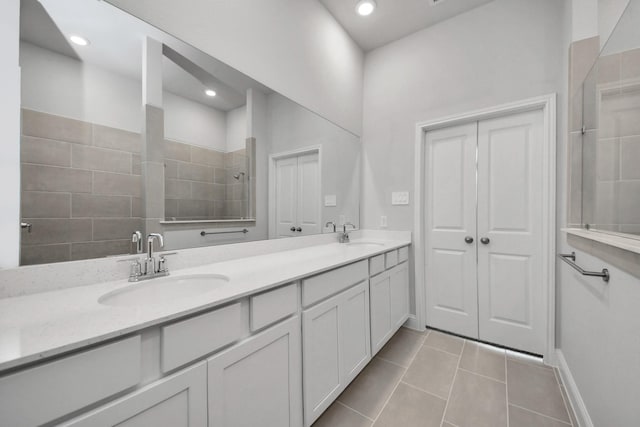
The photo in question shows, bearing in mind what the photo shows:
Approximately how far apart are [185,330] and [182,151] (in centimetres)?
93

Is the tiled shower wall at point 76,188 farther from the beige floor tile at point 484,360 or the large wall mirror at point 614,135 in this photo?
the beige floor tile at point 484,360

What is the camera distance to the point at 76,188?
945 millimetres

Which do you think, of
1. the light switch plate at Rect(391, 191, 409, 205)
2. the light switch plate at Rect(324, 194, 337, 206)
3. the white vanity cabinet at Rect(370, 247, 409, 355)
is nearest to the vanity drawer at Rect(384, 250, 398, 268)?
the white vanity cabinet at Rect(370, 247, 409, 355)

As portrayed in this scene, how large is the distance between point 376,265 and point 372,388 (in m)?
0.78

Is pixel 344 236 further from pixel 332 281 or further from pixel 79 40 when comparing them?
pixel 79 40

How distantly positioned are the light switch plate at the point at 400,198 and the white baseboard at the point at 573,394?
5.18 feet

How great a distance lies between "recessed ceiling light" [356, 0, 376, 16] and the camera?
208 centimetres

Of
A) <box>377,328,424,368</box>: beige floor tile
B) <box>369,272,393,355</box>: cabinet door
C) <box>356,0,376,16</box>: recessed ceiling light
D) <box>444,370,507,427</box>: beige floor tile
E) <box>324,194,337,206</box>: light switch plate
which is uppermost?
<box>356,0,376,16</box>: recessed ceiling light

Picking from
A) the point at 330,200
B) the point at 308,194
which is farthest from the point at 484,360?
the point at 308,194

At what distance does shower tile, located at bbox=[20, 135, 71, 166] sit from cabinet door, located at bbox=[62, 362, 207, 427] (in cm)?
86

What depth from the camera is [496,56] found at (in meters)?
2.05

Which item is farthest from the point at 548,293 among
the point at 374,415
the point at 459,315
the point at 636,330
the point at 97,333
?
the point at 97,333

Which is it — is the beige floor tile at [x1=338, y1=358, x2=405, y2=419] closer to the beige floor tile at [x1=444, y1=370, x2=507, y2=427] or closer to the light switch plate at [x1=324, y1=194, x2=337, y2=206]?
the beige floor tile at [x1=444, y1=370, x2=507, y2=427]

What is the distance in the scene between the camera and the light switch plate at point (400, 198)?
2.43 m
